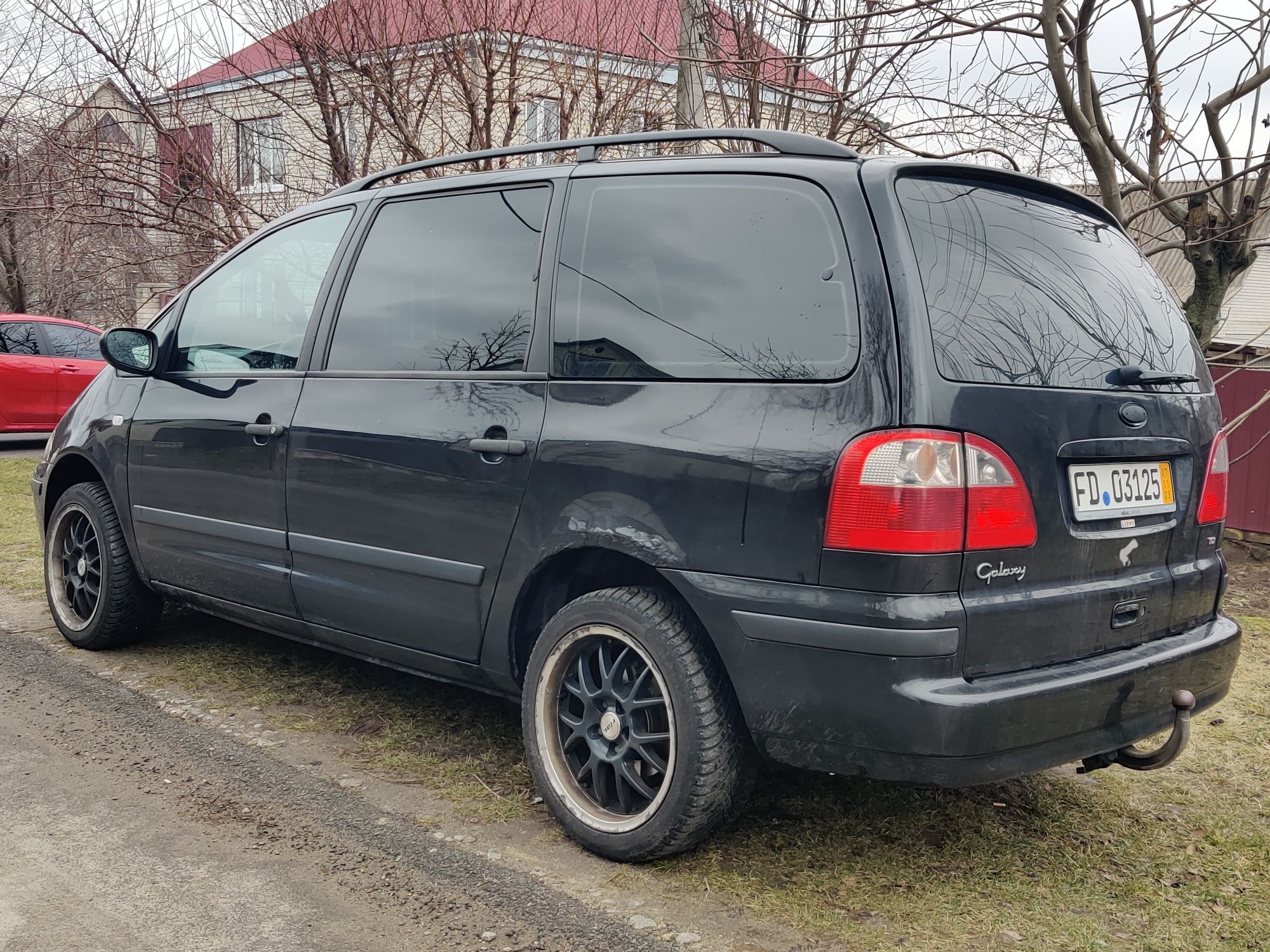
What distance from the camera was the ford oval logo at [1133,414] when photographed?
2.95 m

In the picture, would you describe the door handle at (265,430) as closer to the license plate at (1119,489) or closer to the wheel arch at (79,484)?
the wheel arch at (79,484)

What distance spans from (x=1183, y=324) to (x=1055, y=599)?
1.13 meters

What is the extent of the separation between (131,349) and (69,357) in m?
10.8

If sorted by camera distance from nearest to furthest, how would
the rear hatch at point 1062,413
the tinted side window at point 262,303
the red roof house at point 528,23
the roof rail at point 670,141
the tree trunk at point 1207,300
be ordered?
the rear hatch at point 1062,413 < the roof rail at point 670,141 < the tinted side window at point 262,303 < the tree trunk at point 1207,300 < the red roof house at point 528,23

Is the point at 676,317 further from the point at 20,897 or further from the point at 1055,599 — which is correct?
the point at 20,897

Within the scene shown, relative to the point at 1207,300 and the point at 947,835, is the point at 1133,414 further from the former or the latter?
the point at 1207,300

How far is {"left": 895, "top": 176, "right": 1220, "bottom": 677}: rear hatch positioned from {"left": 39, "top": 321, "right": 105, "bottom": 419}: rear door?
13.1 meters

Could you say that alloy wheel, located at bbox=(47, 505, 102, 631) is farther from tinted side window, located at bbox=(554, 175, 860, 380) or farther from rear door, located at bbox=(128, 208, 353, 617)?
tinted side window, located at bbox=(554, 175, 860, 380)

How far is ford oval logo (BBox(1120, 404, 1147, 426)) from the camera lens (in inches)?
116

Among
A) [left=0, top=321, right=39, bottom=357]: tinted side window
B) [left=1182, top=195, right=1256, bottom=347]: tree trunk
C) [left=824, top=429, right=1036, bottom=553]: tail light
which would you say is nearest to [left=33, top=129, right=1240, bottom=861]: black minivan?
[left=824, top=429, right=1036, bottom=553]: tail light

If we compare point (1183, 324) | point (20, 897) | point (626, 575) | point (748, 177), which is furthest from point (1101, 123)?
point (20, 897)

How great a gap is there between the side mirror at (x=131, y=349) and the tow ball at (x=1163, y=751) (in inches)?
144

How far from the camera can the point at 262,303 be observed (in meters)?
4.41

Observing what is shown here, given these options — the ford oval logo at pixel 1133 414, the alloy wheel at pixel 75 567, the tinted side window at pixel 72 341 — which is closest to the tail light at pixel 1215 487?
the ford oval logo at pixel 1133 414
